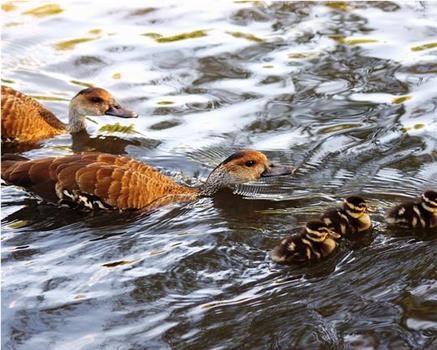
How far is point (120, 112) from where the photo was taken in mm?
8922

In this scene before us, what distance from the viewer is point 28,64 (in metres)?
10.4

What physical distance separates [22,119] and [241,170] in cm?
247

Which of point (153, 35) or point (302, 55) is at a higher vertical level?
point (153, 35)

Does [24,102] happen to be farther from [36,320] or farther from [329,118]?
[36,320]

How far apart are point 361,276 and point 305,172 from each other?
1.97 m

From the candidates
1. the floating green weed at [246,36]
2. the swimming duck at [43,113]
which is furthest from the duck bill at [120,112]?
the floating green weed at [246,36]

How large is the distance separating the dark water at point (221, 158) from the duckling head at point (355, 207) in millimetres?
190

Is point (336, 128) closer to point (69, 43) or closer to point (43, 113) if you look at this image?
point (43, 113)

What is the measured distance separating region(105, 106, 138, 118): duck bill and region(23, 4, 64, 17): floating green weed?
132 inches

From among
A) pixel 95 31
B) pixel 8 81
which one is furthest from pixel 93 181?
pixel 95 31

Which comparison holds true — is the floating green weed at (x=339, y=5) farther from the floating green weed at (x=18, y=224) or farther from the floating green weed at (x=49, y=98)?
the floating green weed at (x=18, y=224)

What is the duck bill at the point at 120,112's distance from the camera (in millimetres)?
8852

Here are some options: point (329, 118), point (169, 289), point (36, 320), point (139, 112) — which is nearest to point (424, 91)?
point (329, 118)

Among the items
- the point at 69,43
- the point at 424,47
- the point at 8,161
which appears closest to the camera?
the point at 8,161
